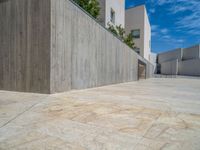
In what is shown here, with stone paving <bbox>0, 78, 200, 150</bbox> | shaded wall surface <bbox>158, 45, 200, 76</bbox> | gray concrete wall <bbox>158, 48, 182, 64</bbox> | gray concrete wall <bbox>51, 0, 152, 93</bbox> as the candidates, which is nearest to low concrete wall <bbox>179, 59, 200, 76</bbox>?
shaded wall surface <bbox>158, 45, 200, 76</bbox>

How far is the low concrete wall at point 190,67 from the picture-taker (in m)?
27.6

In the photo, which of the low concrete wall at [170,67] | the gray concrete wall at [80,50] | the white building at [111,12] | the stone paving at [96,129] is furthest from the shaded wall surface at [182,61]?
the stone paving at [96,129]

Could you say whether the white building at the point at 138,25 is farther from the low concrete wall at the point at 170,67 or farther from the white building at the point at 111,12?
the low concrete wall at the point at 170,67

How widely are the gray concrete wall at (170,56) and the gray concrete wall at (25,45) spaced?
1384 inches

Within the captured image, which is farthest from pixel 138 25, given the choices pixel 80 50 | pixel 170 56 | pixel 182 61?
pixel 170 56

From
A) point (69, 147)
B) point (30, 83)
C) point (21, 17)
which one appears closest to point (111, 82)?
point (30, 83)

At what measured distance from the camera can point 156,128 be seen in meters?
1.87

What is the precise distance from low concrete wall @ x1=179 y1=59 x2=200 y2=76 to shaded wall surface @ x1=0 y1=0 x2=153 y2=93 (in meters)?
28.7

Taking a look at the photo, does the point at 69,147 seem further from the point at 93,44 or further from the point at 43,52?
the point at 93,44

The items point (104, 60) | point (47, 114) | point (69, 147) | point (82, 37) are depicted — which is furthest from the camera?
point (104, 60)

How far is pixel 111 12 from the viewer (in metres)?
13.2

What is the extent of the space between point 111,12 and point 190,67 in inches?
923

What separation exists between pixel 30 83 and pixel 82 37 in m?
2.38

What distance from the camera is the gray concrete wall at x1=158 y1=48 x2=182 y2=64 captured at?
3367 centimetres
